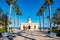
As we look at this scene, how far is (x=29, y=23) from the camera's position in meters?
75.0

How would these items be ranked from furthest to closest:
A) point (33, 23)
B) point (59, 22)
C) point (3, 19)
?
1. point (33, 23)
2. point (59, 22)
3. point (3, 19)

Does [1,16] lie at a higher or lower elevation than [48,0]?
lower

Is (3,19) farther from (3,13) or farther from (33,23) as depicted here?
(33,23)

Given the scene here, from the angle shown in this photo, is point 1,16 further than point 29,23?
No

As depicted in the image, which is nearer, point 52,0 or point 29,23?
point 52,0

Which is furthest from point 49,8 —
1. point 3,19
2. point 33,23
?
point 33,23

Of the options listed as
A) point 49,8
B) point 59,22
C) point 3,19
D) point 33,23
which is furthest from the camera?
point 33,23

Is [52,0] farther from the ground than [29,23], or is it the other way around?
[52,0]

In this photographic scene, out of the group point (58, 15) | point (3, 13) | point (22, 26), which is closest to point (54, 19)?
point (58, 15)

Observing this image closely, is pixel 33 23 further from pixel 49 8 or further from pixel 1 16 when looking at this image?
pixel 49 8

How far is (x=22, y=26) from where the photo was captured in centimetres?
7712

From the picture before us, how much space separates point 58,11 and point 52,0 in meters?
34.7

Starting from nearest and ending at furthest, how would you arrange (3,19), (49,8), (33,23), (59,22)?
(49,8), (3,19), (59,22), (33,23)

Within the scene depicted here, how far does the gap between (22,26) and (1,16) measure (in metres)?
23.8
